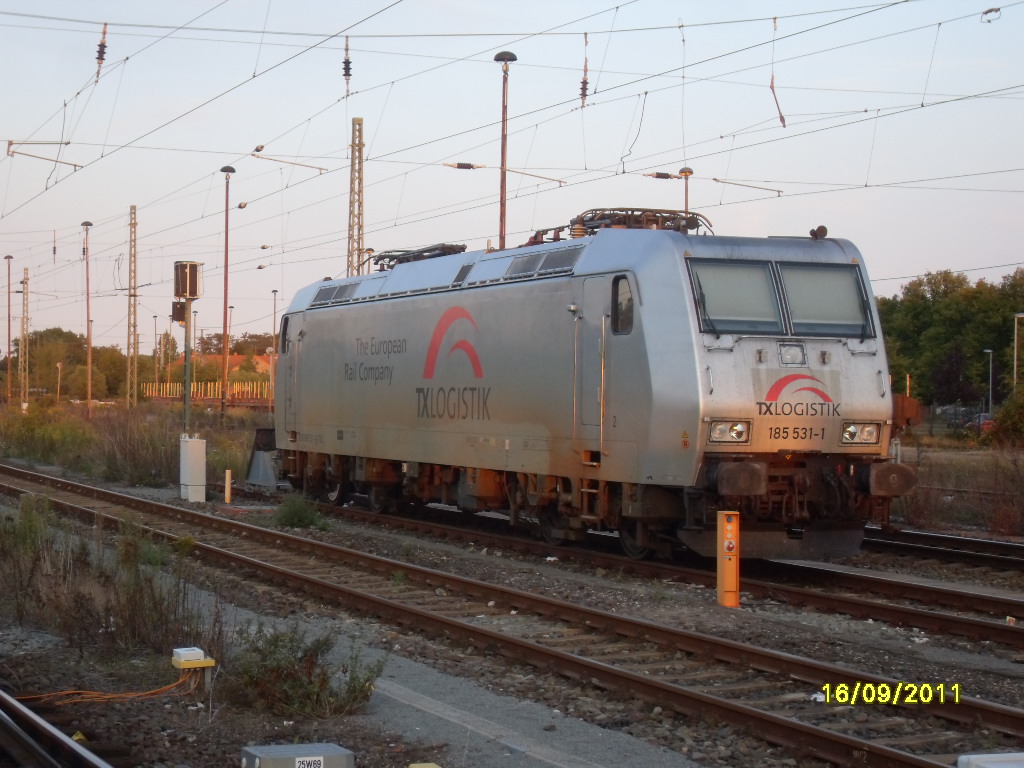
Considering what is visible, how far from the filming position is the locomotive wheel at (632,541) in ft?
46.5

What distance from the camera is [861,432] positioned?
13.1 m

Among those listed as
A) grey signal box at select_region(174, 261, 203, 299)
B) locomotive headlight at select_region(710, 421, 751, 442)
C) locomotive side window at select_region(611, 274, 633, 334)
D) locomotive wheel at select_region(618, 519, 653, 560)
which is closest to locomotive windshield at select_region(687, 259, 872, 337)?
locomotive side window at select_region(611, 274, 633, 334)

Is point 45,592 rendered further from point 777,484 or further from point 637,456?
point 777,484

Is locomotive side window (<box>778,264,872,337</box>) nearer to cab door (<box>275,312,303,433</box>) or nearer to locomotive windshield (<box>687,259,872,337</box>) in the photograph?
locomotive windshield (<box>687,259,872,337</box>)

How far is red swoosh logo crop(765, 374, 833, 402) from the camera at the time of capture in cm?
1268

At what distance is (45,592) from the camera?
1039 centimetres

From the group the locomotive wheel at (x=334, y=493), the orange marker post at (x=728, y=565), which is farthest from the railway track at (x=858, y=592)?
the locomotive wheel at (x=334, y=493)

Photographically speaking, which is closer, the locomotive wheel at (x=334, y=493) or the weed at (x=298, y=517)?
the weed at (x=298, y=517)

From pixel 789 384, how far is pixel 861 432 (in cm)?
107

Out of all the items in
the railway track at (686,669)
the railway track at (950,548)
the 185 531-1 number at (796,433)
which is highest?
the 185 531-1 number at (796,433)

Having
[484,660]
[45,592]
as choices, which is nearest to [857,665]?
[484,660]

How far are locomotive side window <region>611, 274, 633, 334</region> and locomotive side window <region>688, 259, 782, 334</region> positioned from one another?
82 centimetres

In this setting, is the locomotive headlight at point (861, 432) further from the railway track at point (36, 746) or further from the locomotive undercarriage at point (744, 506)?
the railway track at point (36, 746)
